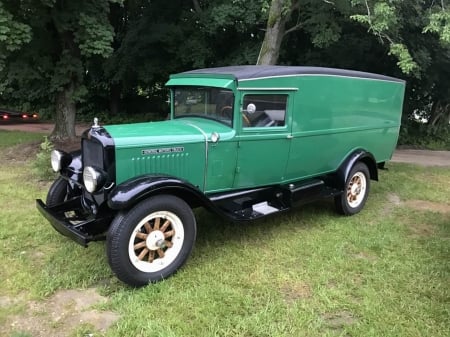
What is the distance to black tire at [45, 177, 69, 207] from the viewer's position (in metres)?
4.80

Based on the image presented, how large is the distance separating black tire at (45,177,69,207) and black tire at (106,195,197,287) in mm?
1390

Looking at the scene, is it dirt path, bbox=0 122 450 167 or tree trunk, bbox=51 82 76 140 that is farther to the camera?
dirt path, bbox=0 122 450 167

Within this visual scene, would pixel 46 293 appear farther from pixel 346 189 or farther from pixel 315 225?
pixel 346 189

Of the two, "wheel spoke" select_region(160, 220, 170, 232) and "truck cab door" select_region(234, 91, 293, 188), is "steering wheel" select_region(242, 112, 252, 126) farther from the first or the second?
"wheel spoke" select_region(160, 220, 170, 232)

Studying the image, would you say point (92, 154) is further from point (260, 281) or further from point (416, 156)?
point (416, 156)

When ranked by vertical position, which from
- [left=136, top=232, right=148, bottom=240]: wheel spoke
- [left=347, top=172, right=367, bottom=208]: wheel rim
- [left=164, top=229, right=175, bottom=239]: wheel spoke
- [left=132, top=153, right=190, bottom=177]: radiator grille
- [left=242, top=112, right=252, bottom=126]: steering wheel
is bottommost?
[left=347, top=172, right=367, bottom=208]: wheel rim

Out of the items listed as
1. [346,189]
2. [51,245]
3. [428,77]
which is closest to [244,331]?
[51,245]

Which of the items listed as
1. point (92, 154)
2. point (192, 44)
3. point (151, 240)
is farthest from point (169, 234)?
point (192, 44)

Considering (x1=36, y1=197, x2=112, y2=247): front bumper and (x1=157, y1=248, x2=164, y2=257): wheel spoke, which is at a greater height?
(x1=36, y1=197, x2=112, y2=247): front bumper

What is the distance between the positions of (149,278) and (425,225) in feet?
12.8

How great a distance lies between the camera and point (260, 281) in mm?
4012

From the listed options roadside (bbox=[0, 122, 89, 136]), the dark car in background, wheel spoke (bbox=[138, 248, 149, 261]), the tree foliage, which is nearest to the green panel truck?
wheel spoke (bbox=[138, 248, 149, 261])

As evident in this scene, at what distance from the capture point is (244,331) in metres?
3.25

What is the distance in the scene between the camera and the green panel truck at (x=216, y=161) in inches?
154
